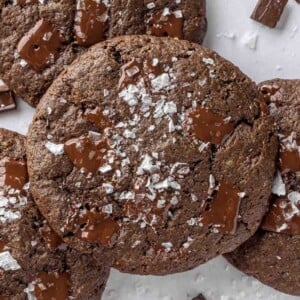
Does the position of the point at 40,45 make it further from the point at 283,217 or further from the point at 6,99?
the point at 283,217

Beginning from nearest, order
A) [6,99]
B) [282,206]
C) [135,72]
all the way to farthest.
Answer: [135,72], [282,206], [6,99]

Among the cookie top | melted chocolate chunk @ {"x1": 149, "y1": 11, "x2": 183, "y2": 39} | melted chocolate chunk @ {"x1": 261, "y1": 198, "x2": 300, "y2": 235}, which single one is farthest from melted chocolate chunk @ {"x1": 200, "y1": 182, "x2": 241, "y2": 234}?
melted chocolate chunk @ {"x1": 149, "y1": 11, "x2": 183, "y2": 39}

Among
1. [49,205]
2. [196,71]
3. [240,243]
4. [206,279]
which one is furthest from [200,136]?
[206,279]

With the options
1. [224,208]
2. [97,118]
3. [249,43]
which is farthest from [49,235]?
[249,43]

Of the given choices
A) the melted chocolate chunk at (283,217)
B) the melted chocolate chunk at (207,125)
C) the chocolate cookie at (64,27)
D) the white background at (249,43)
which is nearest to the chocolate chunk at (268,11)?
the white background at (249,43)

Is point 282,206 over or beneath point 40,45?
beneath

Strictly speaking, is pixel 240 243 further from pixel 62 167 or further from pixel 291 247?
pixel 62 167
